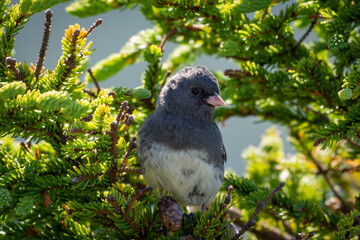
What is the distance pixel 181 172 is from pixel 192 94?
427 millimetres

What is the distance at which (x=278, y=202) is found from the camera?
1575 mm

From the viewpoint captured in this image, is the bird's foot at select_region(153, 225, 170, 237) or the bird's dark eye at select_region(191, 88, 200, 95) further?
the bird's dark eye at select_region(191, 88, 200, 95)

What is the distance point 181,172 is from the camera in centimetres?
162

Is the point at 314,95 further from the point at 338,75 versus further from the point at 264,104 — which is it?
the point at 264,104

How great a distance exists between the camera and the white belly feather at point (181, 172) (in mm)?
1608

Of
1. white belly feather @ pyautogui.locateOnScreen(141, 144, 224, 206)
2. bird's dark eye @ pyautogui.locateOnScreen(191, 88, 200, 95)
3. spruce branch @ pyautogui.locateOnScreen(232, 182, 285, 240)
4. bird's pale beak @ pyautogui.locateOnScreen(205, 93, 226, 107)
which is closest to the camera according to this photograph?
spruce branch @ pyautogui.locateOnScreen(232, 182, 285, 240)

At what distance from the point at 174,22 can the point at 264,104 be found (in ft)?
1.93

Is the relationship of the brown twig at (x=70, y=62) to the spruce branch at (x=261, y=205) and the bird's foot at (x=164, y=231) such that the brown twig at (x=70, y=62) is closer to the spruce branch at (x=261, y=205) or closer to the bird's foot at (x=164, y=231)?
the bird's foot at (x=164, y=231)

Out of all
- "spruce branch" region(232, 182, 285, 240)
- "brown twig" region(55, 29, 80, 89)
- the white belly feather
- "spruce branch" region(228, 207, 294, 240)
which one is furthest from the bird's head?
"spruce branch" region(232, 182, 285, 240)

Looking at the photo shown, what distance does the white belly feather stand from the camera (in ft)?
5.28

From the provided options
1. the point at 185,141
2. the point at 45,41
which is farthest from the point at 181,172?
the point at 45,41

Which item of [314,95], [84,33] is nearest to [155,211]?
[84,33]

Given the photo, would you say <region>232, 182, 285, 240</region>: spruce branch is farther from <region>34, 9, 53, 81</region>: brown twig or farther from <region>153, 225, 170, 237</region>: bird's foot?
<region>34, 9, 53, 81</region>: brown twig

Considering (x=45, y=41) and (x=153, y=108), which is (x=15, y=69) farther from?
(x=153, y=108)
